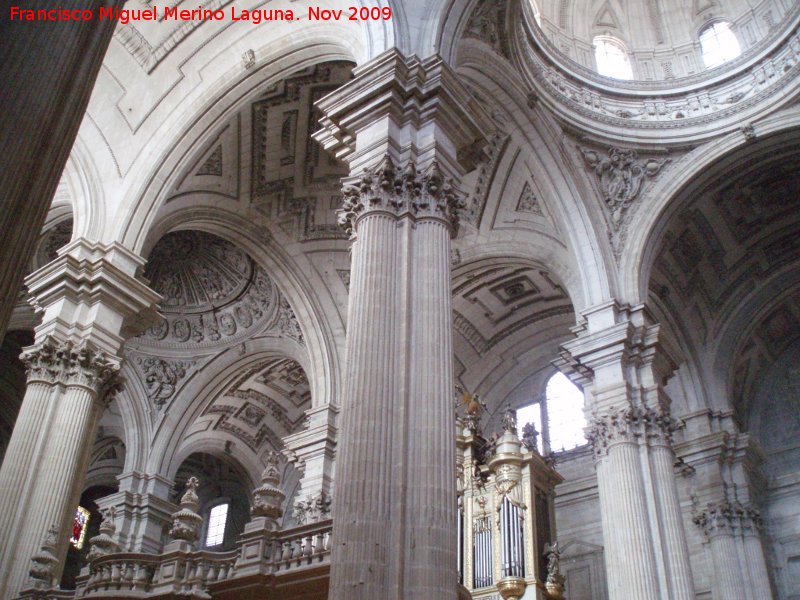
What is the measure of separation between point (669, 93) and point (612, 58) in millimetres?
2068

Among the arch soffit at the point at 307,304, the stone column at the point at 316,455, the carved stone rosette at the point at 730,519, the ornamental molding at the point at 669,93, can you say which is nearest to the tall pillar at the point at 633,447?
the carved stone rosette at the point at 730,519

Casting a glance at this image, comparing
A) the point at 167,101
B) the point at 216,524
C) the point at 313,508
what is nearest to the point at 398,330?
the point at 313,508

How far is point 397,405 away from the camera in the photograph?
6.69 meters

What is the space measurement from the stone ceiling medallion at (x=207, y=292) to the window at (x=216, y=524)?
648 centimetres

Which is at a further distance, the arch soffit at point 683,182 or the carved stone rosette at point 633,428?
the arch soffit at point 683,182

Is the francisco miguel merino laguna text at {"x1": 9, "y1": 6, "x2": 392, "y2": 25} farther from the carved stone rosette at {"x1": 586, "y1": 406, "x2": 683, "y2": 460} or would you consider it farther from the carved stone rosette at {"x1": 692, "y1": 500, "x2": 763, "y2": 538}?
the carved stone rosette at {"x1": 692, "y1": 500, "x2": 763, "y2": 538}

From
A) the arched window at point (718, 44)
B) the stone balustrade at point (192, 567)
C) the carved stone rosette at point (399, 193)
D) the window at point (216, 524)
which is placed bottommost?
the stone balustrade at point (192, 567)

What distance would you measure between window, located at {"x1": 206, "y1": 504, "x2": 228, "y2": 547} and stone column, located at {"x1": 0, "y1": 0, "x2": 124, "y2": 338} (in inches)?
771

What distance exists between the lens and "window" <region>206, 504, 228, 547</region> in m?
21.8

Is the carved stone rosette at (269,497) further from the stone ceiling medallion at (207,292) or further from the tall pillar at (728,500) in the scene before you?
the tall pillar at (728,500)

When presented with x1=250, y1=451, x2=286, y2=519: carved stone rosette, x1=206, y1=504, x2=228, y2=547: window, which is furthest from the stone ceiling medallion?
x1=250, y1=451, x2=286, y2=519: carved stone rosette

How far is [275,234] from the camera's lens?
1520 cm

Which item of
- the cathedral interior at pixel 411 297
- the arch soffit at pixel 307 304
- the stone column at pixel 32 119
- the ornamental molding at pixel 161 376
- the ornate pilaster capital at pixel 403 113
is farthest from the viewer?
the ornamental molding at pixel 161 376

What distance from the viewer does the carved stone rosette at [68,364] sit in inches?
394
